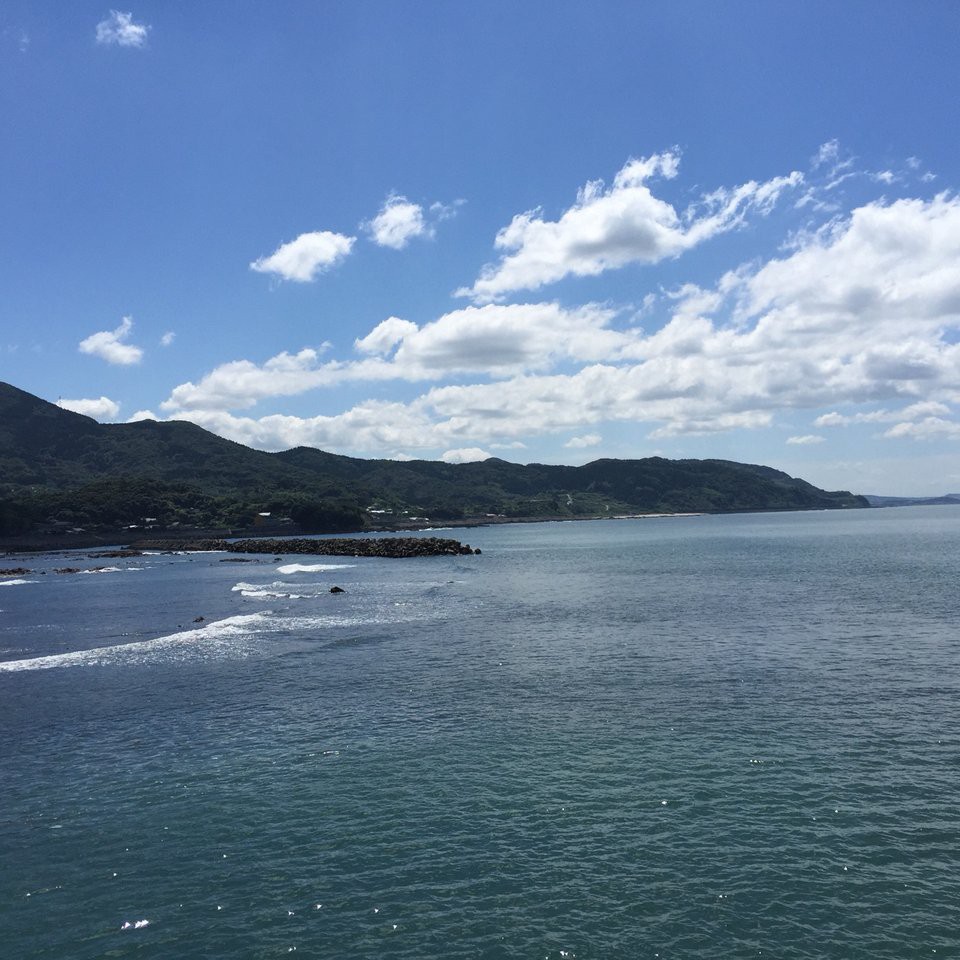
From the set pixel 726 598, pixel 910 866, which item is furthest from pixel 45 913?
pixel 726 598

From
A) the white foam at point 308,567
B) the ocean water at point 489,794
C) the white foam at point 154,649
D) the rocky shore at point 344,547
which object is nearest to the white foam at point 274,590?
the white foam at point 308,567

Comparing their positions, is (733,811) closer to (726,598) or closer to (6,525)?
(726,598)

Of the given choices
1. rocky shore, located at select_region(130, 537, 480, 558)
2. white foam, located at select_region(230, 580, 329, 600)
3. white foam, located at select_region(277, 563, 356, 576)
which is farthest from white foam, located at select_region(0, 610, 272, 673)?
rocky shore, located at select_region(130, 537, 480, 558)

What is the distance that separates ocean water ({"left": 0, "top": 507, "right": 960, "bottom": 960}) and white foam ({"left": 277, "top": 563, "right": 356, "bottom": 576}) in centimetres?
5743

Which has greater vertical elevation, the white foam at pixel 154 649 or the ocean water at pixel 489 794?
the ocean water at pixel 489 794

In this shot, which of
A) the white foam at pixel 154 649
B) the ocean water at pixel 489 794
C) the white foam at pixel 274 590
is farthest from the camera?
the white foam at pixel 274 590

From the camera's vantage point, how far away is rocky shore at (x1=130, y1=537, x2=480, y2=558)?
13862 cm

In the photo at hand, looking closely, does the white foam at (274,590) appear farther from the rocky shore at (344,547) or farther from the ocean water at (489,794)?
the rocky shore at (344,547)

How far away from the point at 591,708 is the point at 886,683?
47.1 ft

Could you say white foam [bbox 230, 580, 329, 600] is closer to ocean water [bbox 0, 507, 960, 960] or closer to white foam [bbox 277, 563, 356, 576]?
white foam [bbox 277, 563, 356, 576]

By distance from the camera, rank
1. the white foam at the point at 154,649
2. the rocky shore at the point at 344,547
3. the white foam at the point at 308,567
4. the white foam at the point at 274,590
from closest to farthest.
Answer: the white foam at the point at 154,649 → the white foam at the point at 274,590 → the white foam at the point at 308,567 → the rocky shore at the point at 344,547

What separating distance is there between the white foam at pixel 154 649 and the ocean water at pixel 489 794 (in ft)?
1.38

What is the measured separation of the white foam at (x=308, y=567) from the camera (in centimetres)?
10683

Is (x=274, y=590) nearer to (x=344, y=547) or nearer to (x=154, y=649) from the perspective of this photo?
(x=154, y=649)
